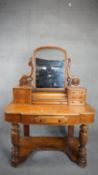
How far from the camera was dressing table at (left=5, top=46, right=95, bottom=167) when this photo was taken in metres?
1.81

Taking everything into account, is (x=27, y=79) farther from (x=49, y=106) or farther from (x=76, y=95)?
(x=76, y=95)

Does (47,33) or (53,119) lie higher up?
(47,33)

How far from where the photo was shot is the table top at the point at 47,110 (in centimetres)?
181

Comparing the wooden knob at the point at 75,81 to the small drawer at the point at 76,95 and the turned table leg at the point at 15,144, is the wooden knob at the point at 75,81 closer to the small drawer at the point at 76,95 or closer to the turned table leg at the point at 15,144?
the small drawer at the point at 76,95

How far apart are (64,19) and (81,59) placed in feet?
2.00

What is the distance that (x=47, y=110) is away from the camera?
190cm

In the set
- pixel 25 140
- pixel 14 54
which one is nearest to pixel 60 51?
pixel 14 54

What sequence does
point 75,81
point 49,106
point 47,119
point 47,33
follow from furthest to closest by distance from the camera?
point 47,33 < point 75,81 < point 49,106 < point 47,119

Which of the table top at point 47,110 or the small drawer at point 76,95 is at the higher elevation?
the small drawer at point 76,95

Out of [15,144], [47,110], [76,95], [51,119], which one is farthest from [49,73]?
[15,144]

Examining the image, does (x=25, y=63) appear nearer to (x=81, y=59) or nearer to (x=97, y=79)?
(x=81, y=59)

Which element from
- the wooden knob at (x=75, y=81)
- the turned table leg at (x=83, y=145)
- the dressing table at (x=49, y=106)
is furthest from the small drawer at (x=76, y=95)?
the turned table leg at (x=83, y=145)

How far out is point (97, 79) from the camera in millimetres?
2744

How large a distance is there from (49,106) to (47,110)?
17 cm
